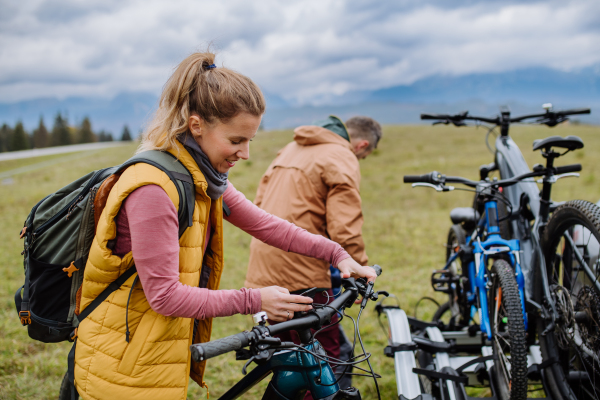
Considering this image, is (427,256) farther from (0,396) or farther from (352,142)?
(0,396)

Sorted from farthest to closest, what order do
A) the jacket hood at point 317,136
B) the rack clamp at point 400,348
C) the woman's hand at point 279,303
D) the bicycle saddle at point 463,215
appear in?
the bicycle saddle at point 463,215
the jacket hood at point 317,136
the rack clamp at point 400,348
the woman's hand at point 279,303

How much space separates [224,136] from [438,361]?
260cm

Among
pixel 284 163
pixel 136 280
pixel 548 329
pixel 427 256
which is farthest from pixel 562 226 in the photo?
pixel 427 256

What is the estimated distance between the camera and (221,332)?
5.02 m

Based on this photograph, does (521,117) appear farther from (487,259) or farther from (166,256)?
(166,256)

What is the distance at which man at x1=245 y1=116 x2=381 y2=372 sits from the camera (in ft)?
10.9

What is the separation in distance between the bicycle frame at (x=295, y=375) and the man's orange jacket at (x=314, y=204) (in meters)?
1.44

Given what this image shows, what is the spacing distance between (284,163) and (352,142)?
74 cm

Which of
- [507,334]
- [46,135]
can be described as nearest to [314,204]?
[507,334]

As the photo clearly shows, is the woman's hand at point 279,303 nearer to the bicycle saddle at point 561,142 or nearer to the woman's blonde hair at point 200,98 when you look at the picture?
the woman's blonde hair at point 200,98

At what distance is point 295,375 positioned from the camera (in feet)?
6.21

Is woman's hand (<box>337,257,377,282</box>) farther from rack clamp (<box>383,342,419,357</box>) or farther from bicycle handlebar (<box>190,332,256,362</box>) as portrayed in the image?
rack clamp (<box>383,342,419,357</box>)

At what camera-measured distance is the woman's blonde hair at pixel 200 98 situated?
68.8 inches

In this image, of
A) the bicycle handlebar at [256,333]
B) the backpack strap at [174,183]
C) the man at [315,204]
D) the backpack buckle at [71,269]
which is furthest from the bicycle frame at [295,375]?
the man at [315,204]
